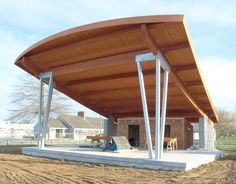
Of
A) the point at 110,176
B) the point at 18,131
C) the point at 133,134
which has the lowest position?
the point at 110,176

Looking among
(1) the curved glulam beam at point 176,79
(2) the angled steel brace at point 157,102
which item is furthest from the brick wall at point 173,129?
(2) the angled steel brace at point 157,102

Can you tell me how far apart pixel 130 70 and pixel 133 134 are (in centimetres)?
849

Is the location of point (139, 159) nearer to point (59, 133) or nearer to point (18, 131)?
point (18, 131)

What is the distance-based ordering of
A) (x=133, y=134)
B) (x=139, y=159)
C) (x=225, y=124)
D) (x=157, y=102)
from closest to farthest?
(x=157, y=102) < (x=139, y=159) < (x=133, y=134) < (x=225, y=124)

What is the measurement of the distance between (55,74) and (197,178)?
9.42 meters

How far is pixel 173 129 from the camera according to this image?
19.7 meters

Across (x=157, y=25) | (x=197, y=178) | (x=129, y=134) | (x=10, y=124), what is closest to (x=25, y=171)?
(x=197, y=178)

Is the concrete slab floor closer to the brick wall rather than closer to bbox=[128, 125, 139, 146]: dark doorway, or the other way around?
the brick wall

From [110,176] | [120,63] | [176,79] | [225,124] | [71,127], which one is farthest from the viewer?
[71,127]

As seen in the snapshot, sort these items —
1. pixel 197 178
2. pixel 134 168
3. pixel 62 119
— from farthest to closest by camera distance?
pixel 62 119 < pixel 134 168 < pixel 197 178

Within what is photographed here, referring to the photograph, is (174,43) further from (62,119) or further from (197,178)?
(62,119)

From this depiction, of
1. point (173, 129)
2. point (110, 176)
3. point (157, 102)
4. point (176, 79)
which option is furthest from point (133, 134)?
point (110, 176)

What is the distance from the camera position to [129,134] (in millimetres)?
21531

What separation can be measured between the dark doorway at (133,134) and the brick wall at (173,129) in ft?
1.43
